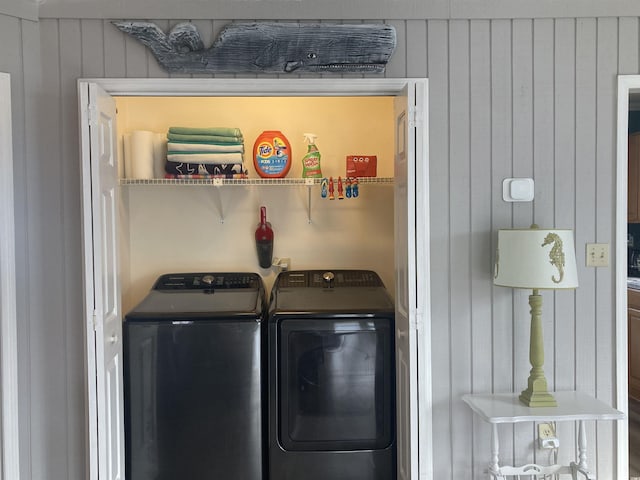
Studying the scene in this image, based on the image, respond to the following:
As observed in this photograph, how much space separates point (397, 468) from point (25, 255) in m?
1.91

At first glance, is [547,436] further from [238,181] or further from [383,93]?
[238,181]

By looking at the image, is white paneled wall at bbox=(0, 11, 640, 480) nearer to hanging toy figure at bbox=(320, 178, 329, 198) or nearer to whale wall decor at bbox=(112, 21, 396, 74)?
whale wall decor at bbox=(112, 21, 396, 74)

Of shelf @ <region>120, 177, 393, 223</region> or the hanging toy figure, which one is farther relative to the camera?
the hanging toy figure

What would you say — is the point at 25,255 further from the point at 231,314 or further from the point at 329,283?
the point at 329,283

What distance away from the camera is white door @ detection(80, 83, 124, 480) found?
2.06 m

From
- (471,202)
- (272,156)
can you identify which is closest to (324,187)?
(272,156)

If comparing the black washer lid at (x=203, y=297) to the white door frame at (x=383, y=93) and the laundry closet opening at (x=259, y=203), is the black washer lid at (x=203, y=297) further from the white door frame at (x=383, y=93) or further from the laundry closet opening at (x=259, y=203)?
the white door frame at (x=383, y=93)

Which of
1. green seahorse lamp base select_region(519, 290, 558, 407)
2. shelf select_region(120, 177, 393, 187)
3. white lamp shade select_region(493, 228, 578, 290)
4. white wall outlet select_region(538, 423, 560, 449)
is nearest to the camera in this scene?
white lamp shade select_region(493, 228, 578, 290)

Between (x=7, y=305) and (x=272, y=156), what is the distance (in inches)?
59.3

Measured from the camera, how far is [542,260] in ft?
6.54

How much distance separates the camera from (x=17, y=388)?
2.17 metres

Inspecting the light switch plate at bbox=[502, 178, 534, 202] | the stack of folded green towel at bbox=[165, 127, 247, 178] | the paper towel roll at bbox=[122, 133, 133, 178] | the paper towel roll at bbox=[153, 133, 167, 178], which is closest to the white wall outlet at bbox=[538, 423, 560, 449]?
the light switch plate at bbox=[502, 178, 534, 202]

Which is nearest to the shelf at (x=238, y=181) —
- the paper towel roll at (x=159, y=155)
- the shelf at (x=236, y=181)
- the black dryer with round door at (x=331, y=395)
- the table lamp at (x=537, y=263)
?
the shelf at (x=236, y=181)

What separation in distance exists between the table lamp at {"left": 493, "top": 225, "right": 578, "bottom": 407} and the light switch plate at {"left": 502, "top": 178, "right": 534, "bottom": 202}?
0.71 feet
